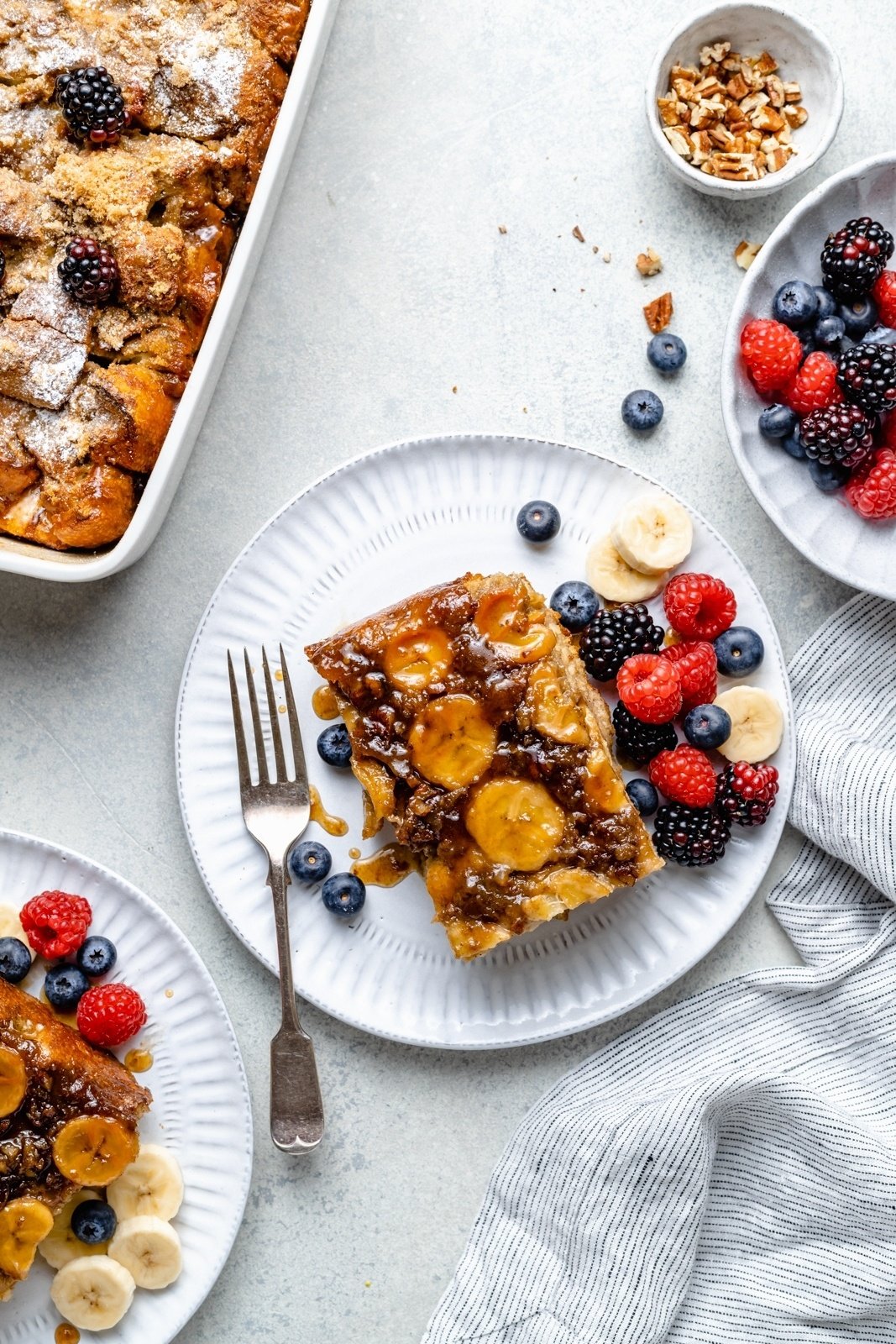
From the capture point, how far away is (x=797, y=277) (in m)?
3.25

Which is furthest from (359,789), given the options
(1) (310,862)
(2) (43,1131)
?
(2) (43,1131)

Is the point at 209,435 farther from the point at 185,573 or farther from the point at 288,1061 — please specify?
the point at 288,1061

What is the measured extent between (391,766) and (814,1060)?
4.86 ft

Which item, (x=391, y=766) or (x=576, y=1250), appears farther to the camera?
(x=576, y=1250)

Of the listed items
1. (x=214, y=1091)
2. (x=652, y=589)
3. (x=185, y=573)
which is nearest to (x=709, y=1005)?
(x=652, y=589)

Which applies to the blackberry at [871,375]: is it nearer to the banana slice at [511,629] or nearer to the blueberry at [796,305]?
the blueberry at [796,305]

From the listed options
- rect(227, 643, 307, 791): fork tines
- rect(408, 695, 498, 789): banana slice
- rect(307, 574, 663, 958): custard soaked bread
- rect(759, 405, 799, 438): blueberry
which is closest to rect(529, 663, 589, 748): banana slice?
rect(307, 574, 663, 958): custard soaked bread

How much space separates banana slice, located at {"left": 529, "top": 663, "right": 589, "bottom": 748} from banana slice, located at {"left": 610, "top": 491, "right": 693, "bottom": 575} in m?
0.51

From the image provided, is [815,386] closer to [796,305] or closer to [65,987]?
[796,305]

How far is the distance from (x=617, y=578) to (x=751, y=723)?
521mm

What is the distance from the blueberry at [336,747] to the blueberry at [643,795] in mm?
749

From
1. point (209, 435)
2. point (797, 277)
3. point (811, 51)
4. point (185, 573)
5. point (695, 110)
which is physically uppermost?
point (811, 51)

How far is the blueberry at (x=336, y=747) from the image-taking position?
3.18 meters

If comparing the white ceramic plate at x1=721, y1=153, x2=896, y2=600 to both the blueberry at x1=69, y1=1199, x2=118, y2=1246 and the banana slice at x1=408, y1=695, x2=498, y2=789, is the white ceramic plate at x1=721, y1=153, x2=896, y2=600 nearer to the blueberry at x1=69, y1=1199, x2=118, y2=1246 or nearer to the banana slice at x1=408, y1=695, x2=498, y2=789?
the banana slice at x1=408, y1=695, x2=498, y2=789
